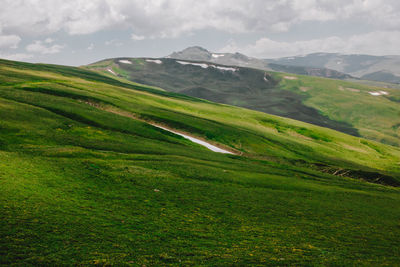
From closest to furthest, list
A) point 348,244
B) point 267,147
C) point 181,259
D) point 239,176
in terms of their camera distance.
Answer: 1. point 181,259
2. point 348,244
3. point 239,176
4. point 267,147

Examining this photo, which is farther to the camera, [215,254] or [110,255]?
[215,254]

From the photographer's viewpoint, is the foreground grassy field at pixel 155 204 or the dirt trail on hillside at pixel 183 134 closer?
the foreground grassy field at pixel 155 204

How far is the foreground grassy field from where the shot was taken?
20.9 metres

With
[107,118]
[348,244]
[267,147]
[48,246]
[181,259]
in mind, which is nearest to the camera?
[48,246]

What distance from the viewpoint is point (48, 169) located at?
33938 mm

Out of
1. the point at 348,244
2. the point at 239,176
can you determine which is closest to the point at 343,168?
the point at 239,176

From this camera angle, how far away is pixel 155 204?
29.8 metres

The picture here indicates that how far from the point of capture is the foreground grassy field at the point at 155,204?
68.6ft

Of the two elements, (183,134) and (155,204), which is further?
(183,134)

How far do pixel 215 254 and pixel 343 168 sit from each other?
6102 centimetres

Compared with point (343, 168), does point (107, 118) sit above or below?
above

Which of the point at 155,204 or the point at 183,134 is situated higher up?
the point at 183,134

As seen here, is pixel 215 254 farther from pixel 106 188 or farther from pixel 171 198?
pixel 106 188

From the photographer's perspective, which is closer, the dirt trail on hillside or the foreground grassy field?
the foreground grassy field
